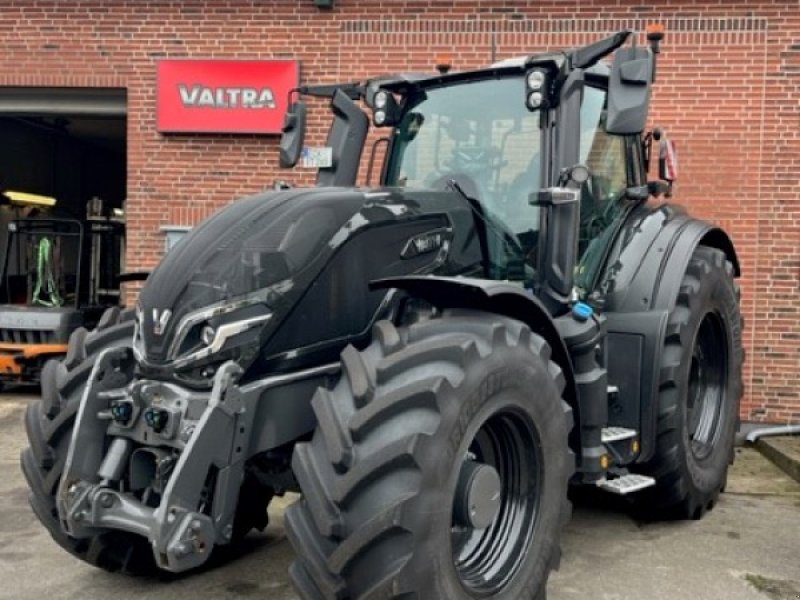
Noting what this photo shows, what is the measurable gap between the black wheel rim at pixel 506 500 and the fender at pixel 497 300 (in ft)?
1.46

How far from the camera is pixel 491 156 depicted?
4293mm

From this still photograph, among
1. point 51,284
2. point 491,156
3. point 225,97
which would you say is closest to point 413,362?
point 491,156

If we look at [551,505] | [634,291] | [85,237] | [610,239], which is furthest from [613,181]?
[85,237]

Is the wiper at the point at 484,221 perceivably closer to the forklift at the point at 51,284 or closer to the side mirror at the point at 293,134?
the side mirror at the point at 293,134

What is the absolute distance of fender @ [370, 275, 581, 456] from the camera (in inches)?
126

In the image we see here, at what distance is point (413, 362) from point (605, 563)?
1989 mm

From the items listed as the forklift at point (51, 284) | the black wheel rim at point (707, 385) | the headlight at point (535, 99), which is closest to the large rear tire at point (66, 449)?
the headlight at point (535, 99)

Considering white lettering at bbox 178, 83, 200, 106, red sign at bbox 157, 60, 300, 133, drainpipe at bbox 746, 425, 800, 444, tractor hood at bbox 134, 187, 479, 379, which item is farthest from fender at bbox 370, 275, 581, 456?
Answer: white lettering at bbox 178, 83, 200, 106

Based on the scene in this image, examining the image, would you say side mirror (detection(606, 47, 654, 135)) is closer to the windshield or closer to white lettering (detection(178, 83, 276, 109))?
the windshield

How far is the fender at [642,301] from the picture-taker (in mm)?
4527

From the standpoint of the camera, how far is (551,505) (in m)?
3.47

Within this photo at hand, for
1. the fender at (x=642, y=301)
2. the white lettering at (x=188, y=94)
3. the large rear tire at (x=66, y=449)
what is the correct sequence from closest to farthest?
the large rear tire at (x=66, y=449) < the fender at (x=642, y=301) < the white lettering at (x=188, y=94)

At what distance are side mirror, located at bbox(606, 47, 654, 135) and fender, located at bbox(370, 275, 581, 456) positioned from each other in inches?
33.3

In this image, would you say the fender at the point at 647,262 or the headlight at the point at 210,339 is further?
the fender at the point at 647,262
